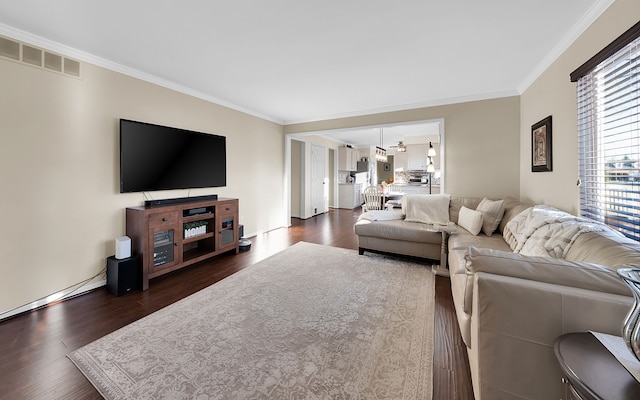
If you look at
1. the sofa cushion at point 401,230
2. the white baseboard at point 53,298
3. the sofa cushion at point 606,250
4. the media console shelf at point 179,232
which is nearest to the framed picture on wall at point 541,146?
the sofa cushion at point 401,230

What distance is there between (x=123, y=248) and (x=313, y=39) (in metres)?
2.90

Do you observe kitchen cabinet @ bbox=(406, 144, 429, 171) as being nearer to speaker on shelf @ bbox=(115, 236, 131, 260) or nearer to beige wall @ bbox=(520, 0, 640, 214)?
beige wall @ bbox=(520, 0, 640, 214)

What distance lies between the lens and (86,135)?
8.52 feet

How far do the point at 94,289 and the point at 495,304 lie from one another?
3643 mm

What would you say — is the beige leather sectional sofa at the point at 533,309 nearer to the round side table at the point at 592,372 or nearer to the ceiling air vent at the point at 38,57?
the round side table at the point at 592,372

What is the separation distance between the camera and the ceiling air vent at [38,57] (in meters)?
2.13

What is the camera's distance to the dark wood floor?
1.42 meters

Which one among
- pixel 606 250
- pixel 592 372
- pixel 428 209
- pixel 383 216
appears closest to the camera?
pixel 592 372

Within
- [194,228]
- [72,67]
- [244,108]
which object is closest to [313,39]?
[72,67]

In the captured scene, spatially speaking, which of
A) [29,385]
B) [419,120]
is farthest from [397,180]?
[29,385]

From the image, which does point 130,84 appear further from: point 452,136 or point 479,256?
point 452,136

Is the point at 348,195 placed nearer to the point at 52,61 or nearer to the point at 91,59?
the point at 91,59

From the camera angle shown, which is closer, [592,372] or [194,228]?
[592,372]

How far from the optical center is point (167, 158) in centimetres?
322
